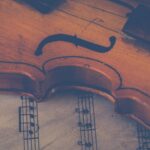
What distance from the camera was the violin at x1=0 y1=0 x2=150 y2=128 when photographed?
224cm

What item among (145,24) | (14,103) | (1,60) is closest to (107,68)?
(145,24)

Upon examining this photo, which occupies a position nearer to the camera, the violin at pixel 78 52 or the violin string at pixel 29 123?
the violin at pixel 78 52

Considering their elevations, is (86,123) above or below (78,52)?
below

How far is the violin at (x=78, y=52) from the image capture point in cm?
224

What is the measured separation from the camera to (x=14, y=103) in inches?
112

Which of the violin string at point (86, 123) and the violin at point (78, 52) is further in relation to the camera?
the violin string at point (86, 123)

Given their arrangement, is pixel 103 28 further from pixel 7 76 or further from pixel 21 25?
pixel 7 76

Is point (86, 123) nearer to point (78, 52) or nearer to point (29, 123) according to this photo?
point (29, 123)

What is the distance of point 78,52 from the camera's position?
2.29 m

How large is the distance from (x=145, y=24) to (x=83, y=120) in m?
1.01

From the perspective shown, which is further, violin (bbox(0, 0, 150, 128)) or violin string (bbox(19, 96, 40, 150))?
violin string (bbox(19, 96, 40, 150))

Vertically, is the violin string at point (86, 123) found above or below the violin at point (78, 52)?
below

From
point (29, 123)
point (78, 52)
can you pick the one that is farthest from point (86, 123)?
point (78, 52)

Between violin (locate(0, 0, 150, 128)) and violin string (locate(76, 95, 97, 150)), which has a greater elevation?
violin (locate(0, 0, 150, 128))
